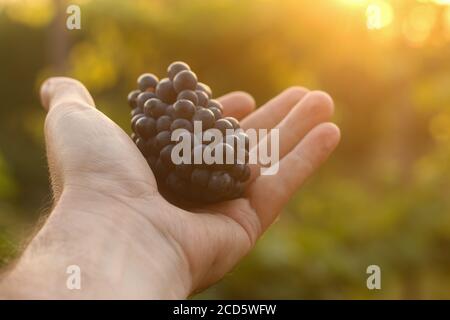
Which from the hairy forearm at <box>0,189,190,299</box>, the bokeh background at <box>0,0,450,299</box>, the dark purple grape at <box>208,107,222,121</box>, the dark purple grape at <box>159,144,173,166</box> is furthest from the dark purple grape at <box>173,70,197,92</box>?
the bokeh background at <box>0,0,450,299</box>

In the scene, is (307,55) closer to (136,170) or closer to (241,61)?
(241,61)

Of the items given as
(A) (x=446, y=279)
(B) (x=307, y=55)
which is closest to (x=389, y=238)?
(A) (x=446, y=279)

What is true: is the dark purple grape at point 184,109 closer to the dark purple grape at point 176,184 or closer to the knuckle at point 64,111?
the dark purple grape at point 176,184

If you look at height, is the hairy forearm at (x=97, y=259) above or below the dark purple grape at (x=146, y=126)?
below

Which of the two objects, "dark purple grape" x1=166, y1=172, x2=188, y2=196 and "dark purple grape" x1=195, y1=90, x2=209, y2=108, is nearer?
"dark purple grape" x1=166, y1=172, x2=188, y2=196

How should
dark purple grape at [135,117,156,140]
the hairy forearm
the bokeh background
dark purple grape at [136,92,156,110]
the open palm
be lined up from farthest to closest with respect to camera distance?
1. the bokeh background
2. dark purple grape at [136,92,156,110]
3. dark purple grape at [135,117,156,140]
4. the open palm
5. the hairy forearm

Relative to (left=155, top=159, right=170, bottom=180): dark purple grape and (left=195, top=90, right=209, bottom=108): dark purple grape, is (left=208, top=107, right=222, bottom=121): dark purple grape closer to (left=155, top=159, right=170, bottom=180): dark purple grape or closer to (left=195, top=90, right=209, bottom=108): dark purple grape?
(left=195, top=90, right=209, bottom=108): dark purple grape

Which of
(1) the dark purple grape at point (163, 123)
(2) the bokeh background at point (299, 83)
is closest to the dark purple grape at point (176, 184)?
(1) the dark purple grape at point (163, 123)
